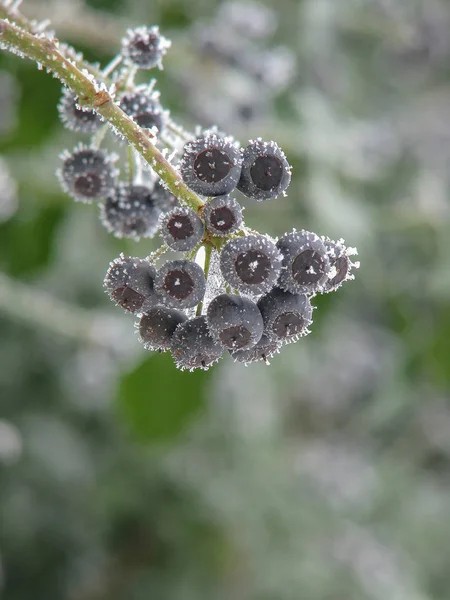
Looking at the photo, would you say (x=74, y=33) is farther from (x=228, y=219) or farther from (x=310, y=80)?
(x=310, y=80)

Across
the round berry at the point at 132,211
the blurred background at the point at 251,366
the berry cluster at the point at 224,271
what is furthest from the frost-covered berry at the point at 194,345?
the blurred background at the point at 251,366

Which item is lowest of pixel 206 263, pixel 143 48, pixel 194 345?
pixel 194 345

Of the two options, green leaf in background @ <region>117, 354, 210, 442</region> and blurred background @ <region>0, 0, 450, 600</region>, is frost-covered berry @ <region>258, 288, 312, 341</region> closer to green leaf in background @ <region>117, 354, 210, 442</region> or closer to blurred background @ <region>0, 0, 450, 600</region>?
blurred background @ <region>0, 0, 450, 600</region>

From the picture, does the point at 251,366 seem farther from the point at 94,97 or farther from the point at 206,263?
the point at 94,97

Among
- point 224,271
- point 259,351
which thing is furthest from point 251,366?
point 224,271

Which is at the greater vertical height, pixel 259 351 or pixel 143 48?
pixel 143 48

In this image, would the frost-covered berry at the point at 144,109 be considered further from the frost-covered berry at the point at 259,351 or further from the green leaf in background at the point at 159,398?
the green leaf in background at the point at 159,398

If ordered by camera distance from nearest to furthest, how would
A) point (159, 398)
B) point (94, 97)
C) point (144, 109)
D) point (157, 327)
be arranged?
point (94, 97) → point (157, 327) → point (144, 109) → point (159, 398)
